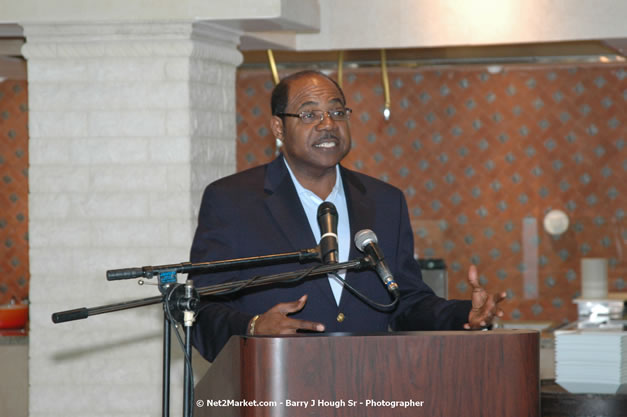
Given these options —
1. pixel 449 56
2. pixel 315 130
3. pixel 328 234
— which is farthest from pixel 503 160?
pixel 328 234

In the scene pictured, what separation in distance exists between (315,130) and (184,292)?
0.74m

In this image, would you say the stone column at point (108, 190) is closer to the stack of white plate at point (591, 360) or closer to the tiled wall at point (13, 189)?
the stack of white plate at point (591, 360)

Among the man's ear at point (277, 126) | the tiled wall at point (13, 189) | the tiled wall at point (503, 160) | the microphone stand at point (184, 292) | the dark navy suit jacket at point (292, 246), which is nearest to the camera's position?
the microphone stand at point (184, 292)

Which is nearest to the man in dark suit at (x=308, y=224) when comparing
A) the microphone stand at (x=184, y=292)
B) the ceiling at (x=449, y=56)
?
the microphone stand at (x=184, y=292)

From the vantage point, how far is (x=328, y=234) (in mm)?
2010

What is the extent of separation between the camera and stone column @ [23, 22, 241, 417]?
12.2 feet

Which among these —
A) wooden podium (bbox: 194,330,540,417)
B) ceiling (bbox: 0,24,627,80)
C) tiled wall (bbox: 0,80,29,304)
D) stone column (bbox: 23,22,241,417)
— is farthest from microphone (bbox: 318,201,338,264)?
tiled wall (bbox: 0,80,29,304)

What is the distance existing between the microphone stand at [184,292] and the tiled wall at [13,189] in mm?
5797

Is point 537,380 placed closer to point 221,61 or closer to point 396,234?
point 396,234

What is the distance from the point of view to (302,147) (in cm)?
254

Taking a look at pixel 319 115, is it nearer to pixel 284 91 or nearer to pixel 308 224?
pixel 284 91

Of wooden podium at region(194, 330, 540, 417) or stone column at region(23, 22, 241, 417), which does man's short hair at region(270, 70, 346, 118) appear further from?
stone column at region(23, 22, 241, 417)

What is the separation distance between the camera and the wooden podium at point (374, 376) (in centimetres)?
177

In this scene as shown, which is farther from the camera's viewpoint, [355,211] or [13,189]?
[13,189]
